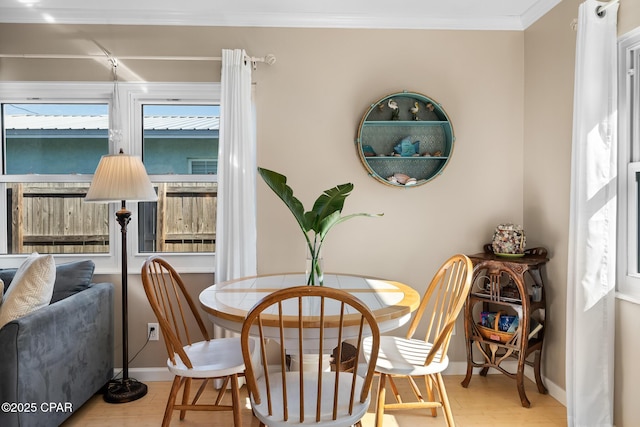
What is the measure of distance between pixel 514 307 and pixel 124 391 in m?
2.43

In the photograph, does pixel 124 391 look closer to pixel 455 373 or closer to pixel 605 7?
pixel 455 373

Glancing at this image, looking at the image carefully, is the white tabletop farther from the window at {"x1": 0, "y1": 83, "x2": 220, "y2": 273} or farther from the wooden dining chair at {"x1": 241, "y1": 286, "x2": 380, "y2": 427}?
the window at {"x1": 0, "y1": 83, "x2": 220, "y2": 273}

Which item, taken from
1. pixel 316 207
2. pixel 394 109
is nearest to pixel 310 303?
pixel 316 207

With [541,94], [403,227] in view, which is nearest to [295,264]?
[403,227]

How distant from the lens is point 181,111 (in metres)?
3.14

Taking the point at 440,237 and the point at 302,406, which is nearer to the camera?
the point at 302,406

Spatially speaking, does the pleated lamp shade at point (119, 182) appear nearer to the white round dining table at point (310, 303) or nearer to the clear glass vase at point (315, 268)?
the white round dining table at point (310, 303)

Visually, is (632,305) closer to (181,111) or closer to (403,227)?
(403,227)

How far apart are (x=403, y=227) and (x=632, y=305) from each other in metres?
1.37

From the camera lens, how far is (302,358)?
1636 mm

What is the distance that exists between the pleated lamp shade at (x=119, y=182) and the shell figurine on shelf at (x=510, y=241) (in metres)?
2.19

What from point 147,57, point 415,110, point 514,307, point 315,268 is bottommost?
point 514,307

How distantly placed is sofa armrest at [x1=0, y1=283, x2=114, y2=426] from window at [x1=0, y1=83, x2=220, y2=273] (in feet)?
1.56

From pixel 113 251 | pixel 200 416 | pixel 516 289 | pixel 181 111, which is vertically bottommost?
pixel 200 416
